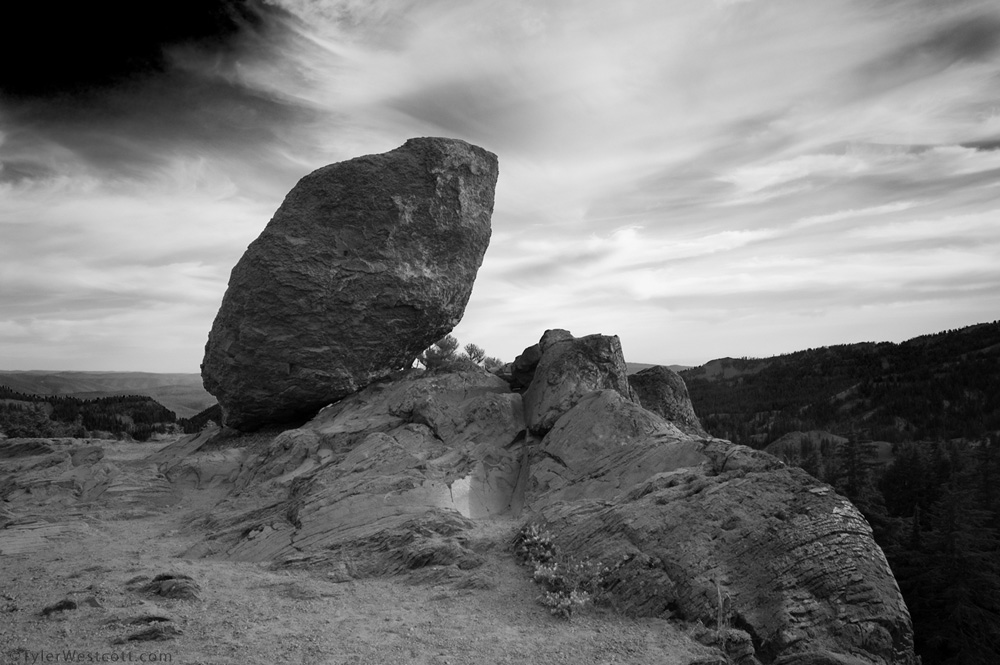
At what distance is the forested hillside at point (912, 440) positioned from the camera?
527 inches

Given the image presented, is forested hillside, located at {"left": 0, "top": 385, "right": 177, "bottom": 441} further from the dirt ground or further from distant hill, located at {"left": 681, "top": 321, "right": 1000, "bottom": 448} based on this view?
distant hill, located at {"left": 681, "top": 321, "right": 1000, "bottom": 448}

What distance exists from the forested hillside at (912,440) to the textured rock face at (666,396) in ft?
15.2

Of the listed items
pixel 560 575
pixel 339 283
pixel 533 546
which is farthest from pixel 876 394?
pixel 560 575

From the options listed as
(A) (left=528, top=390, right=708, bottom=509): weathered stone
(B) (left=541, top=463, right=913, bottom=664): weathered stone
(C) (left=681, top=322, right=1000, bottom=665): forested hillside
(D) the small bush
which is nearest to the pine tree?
(C) (left=681, top=322, right=1000, bottom=665): forested hillside

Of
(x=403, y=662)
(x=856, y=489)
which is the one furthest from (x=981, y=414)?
(x=403, y=662)

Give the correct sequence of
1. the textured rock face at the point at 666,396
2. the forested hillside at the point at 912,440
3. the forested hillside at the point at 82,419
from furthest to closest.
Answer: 1. the forested hillside at the point at 82,419
2. the textured rock face at the point at 666,396
3. the forested hillside at the point at 912,440

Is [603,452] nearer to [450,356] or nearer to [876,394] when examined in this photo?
[450,356]

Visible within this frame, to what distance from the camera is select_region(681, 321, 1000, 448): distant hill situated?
4884 centimetres

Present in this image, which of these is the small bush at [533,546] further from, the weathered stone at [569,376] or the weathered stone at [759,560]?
the weathered stone at [569,376]

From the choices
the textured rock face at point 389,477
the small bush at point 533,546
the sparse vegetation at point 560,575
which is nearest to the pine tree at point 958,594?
the sparse vegetation at point 560,575

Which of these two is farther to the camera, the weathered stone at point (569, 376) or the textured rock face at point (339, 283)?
the textured rock face at point (339, 283)

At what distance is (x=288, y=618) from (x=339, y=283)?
10.2 meters

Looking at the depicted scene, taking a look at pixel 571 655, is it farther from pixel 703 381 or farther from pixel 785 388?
pixel 703 381

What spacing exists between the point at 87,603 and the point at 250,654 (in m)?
2.94
